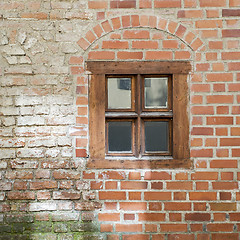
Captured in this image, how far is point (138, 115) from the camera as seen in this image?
2.41 metres

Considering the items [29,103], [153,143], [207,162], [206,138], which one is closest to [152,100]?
[153,143]

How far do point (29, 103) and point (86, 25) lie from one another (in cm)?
87

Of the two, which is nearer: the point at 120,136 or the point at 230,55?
the point at 230,55

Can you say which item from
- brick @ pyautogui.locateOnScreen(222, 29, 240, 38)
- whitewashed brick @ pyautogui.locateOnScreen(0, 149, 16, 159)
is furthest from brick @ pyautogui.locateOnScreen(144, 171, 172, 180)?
brick @ pyautogui.locateOnScreen(222, 29, 240, 38)

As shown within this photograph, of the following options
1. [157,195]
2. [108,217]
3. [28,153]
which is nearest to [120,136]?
[157,195]

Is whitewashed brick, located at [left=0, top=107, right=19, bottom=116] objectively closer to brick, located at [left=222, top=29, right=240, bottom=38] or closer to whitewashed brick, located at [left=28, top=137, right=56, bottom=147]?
whitewashed brick, located at [left=28, top=137, right=56, bottom=147]

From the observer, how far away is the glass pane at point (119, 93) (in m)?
2.45

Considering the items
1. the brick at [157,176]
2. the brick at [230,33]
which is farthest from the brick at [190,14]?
the brick at [157,176]

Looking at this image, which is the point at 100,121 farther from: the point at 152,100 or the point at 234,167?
the point at 234,167

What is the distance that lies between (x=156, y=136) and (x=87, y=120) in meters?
0.65

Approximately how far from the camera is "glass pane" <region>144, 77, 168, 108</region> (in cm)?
245

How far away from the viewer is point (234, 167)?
7.75 feet

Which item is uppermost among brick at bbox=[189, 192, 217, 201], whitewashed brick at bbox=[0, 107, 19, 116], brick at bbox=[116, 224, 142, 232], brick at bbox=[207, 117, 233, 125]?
whitewashed brick at bbox=[0, 107, 19, 116]

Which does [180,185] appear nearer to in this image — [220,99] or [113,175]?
[113,175]
